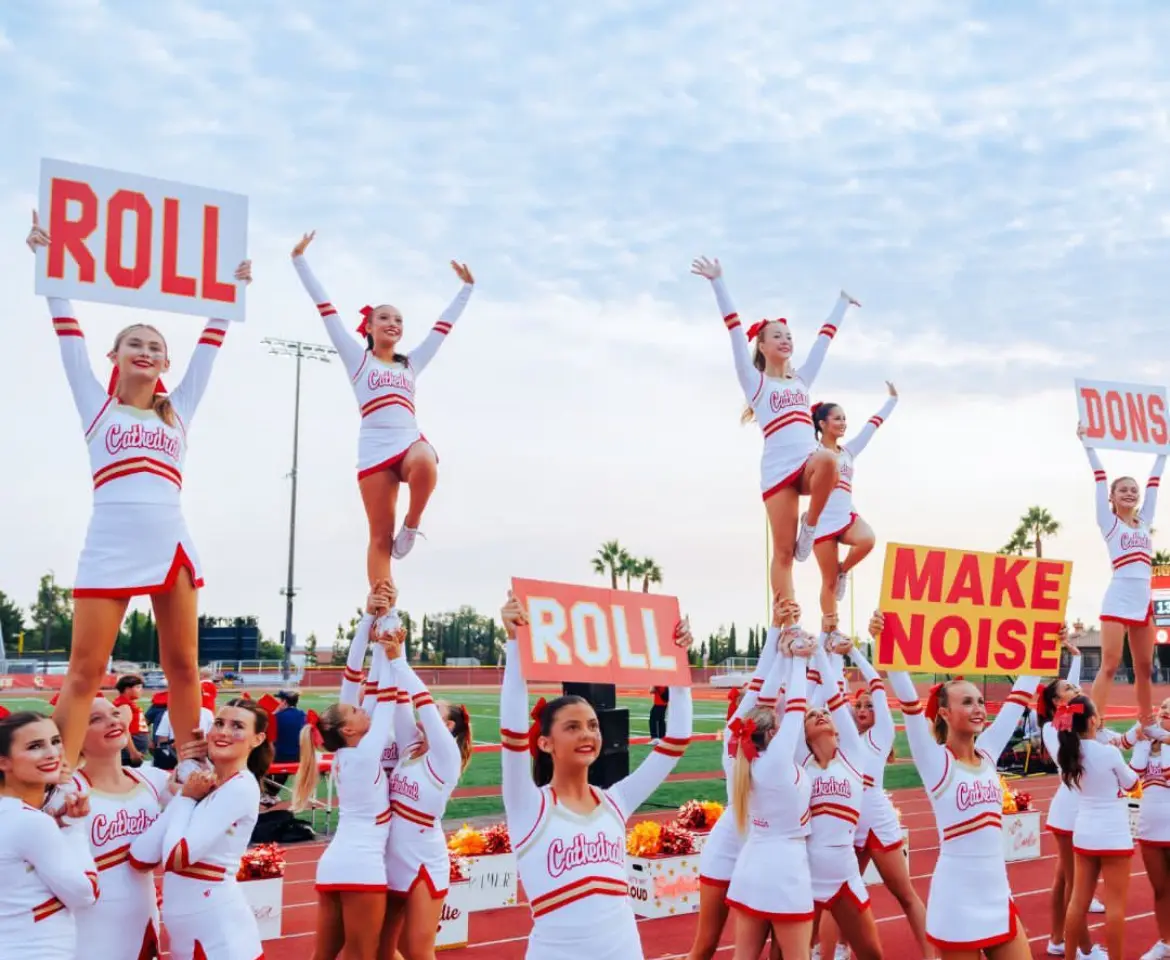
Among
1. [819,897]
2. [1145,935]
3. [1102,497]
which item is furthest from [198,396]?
[1145,935]

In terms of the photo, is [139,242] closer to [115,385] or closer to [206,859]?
[115,385]

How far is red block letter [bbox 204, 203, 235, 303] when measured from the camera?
5.09 metres

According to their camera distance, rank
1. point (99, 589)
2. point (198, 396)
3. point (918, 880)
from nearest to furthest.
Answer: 1. point (99, 589)
2. point (198, 396)
3. point (918, 880)

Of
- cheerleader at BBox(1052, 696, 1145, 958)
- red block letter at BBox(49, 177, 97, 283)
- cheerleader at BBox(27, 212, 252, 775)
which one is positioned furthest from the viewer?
cheerleader at BBox(1052, 696, 1145, 958)

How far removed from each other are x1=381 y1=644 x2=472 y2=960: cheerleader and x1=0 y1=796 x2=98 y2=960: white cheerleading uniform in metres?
2.39

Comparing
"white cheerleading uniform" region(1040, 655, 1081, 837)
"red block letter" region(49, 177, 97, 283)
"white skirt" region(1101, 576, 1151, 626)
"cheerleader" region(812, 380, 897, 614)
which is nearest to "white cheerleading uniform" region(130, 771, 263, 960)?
"red block letter" region(49, 177, 97, 283)

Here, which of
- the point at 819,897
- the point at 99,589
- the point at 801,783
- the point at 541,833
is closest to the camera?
the point at 541,833

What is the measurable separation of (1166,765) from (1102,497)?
2.41 meters

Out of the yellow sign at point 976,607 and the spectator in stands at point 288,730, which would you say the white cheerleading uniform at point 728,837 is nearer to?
the yellow sign at point 976,607

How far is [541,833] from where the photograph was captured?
409 cm

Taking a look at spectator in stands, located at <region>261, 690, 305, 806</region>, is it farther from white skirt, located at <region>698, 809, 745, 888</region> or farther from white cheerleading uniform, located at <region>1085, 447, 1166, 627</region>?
white cheerleading uniform, located at <region>1085, 447, 1166, 627</region>

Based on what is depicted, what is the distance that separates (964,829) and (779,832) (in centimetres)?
87

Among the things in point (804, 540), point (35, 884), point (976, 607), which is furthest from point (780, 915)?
point (35, 884)

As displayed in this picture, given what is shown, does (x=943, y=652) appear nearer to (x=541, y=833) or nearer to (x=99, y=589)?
(x=541, y=833)
